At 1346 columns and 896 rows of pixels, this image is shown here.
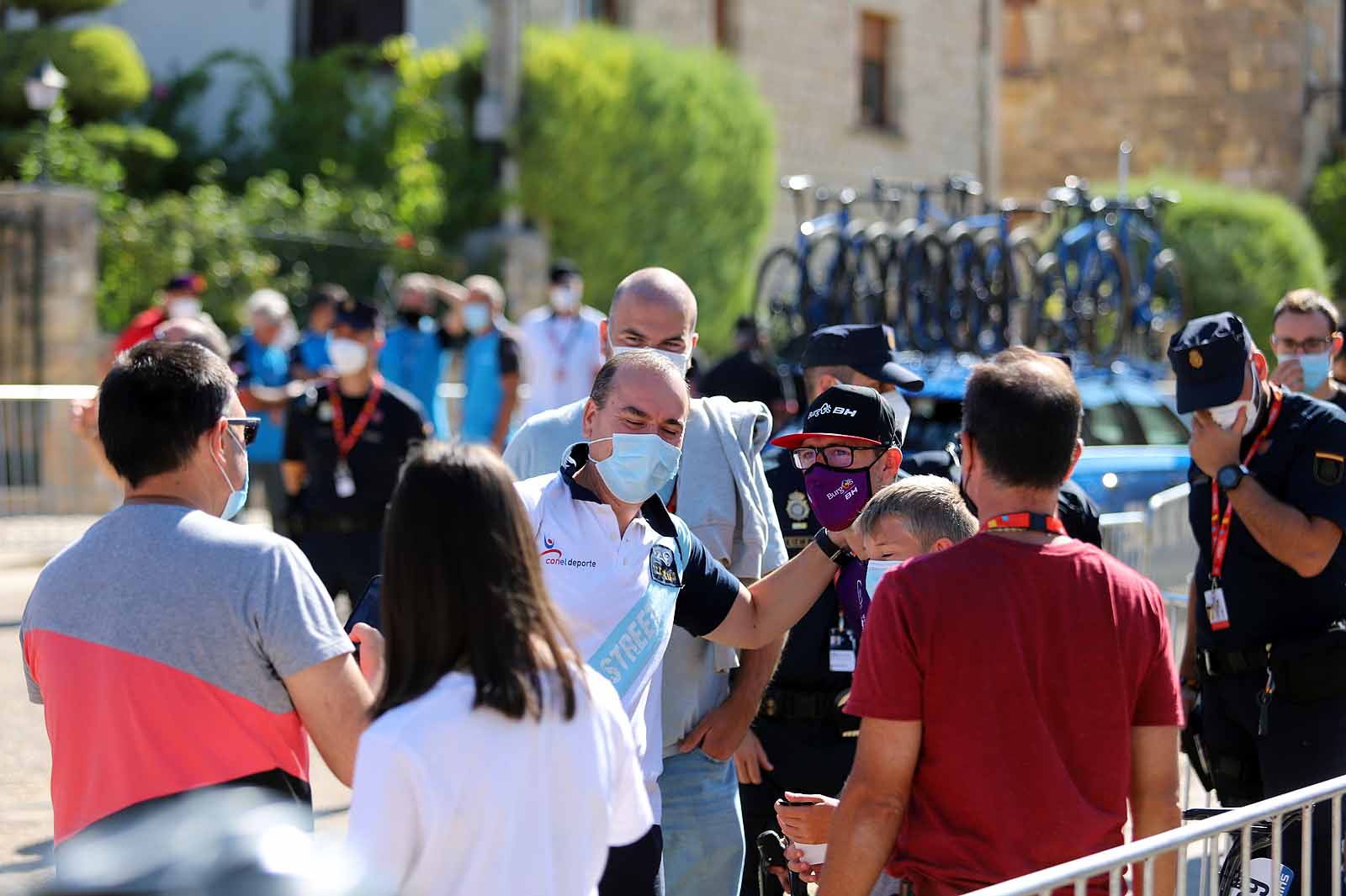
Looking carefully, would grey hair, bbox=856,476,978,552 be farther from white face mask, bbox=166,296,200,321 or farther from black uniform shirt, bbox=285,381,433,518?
white face mask, bbox=166,296,200,321

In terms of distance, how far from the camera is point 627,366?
4.00 metres

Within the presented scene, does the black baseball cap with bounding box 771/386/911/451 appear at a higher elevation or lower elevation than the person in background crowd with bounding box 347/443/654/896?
higher

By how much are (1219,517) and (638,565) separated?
77.9 inches

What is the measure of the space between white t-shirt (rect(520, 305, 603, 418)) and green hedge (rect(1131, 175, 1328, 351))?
53.9 ft

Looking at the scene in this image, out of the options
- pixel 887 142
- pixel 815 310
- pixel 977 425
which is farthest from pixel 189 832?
pixel 887 142

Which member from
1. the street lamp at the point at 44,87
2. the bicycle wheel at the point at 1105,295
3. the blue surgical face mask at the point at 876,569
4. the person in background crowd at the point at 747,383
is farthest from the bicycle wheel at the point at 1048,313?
the blue surgical face mask at the point at 876,569

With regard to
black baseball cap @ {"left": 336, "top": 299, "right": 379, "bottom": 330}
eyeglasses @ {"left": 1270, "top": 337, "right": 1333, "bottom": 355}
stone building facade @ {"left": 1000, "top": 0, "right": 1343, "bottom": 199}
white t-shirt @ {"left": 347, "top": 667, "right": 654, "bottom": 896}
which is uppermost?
stone building facade @ {"left": 1000, "top": 0, "right": 1343, "bottom": 199}

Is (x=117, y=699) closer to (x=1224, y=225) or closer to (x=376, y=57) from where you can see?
(x=376, y=57)

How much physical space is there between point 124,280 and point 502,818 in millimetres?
14394

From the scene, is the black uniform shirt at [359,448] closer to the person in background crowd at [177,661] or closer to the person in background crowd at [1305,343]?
the person in background crowd at [1305,343]

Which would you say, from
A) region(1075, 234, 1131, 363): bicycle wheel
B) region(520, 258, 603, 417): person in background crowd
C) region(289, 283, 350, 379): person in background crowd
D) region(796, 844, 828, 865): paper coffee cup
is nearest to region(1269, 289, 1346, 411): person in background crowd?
region(796, 844, 828, 865): paper coffee cup

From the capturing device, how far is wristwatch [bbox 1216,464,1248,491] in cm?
475

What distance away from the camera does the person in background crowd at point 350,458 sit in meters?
7.84

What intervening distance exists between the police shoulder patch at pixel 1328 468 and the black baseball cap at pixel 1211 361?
312mm
